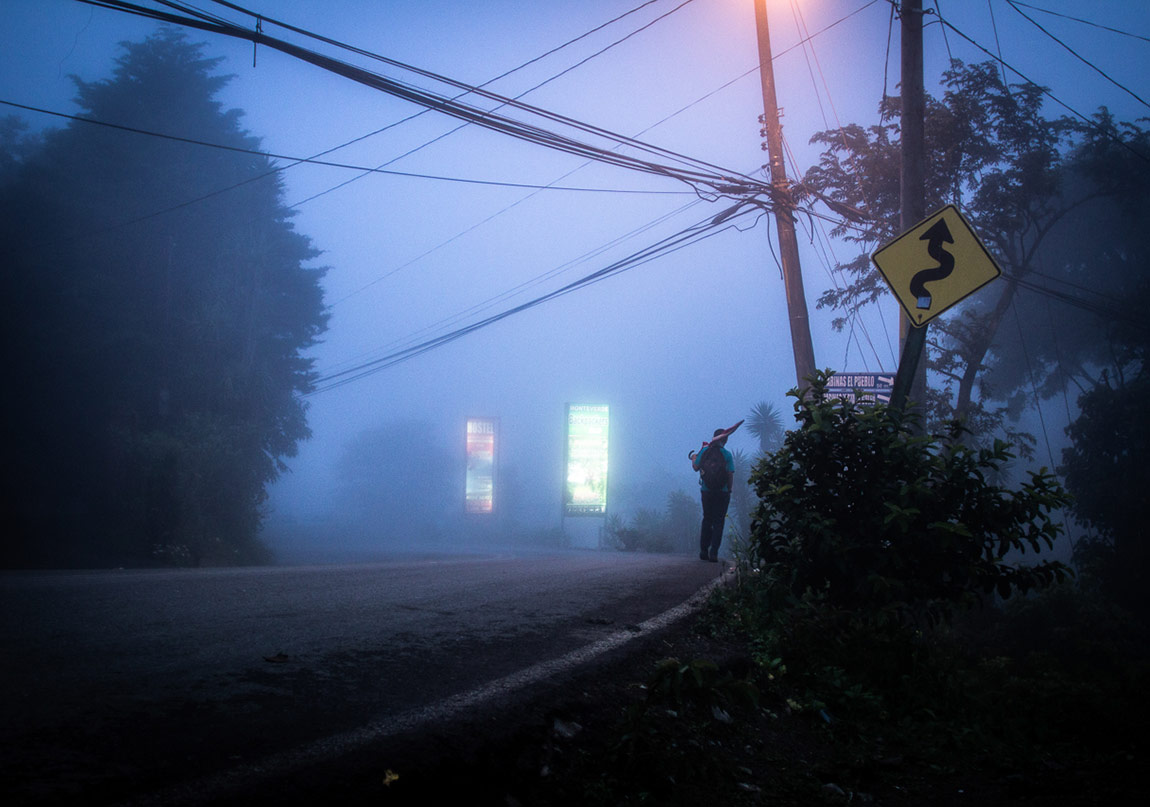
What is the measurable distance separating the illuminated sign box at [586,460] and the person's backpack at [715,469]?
39207 mm

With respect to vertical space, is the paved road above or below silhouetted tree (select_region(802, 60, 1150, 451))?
below

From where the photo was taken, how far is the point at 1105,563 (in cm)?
2425

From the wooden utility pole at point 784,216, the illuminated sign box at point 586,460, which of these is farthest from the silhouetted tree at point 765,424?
the wooden utility pole at point 784,216

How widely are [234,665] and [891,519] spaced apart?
3.82m

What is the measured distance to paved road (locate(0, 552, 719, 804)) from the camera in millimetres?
2146

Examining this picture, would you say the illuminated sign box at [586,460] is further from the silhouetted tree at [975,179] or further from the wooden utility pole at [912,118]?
the wooden utility pole at [912,118]

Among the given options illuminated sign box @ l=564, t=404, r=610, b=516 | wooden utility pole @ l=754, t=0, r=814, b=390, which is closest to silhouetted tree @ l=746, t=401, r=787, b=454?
illuminated sign box @ l=564, t=404, r=610, b=516

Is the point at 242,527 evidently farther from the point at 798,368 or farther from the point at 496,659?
the point at 496,659

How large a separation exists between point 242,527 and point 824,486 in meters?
22.8

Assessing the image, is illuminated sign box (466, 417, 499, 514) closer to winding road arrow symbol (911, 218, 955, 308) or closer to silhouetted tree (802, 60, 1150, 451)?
silhouetted tree (802, 60, 1150, 451)

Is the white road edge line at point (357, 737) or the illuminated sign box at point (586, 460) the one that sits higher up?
the illuminated sign box at point (586, 460)

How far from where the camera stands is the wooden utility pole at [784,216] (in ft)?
47.0

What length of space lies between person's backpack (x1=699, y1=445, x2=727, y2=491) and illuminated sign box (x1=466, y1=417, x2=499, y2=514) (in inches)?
2090

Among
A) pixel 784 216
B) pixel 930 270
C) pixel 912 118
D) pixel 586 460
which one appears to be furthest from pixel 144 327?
pixel 586 460
